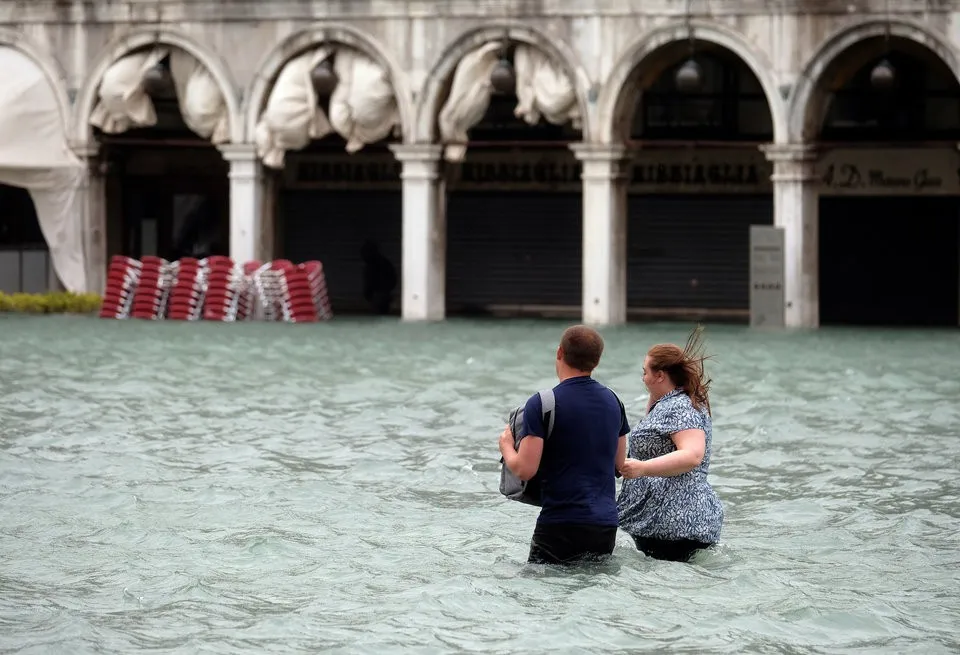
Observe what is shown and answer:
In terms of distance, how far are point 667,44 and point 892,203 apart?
5039 mm

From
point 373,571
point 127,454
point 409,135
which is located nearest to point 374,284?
point 409,135

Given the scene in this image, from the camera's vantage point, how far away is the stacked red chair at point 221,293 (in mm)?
30281

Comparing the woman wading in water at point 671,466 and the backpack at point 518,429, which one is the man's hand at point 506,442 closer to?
the backpack at point 518,429

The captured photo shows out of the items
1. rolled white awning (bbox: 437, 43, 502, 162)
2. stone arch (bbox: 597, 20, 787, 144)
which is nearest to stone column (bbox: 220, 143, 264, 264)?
rolled white awning (bbox: 437, 43, 502, 162)

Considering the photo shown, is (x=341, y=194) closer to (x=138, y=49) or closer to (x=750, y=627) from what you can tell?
(x=138, y=49)

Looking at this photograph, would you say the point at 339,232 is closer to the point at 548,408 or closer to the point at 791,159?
the point at 791,159

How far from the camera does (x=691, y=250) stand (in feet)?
109

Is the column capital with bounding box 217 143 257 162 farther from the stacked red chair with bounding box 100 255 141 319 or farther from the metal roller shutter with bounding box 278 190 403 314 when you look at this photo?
the metal roller shutter with bounding box 278 190 403 314

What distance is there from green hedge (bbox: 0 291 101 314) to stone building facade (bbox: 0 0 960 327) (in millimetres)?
752

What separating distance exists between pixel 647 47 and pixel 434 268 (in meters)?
4.61

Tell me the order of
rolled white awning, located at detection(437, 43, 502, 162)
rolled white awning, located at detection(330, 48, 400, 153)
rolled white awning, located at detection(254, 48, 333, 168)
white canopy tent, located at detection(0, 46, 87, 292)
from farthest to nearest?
white canopy tent, located at detection(0, 46, 87, 292)
rolled white awning, located at detection(254, 48, 333, 168)
rolled white awning, located at detection(330, 48, 400, 153)
rolled white awning, located at detection(437, 43, 502, 162)

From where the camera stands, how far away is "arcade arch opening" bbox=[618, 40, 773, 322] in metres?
32.3

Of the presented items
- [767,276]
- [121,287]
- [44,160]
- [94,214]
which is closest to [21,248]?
[94,214]

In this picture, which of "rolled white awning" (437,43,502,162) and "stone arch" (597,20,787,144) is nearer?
"stone arch" (597,20,787,144)
